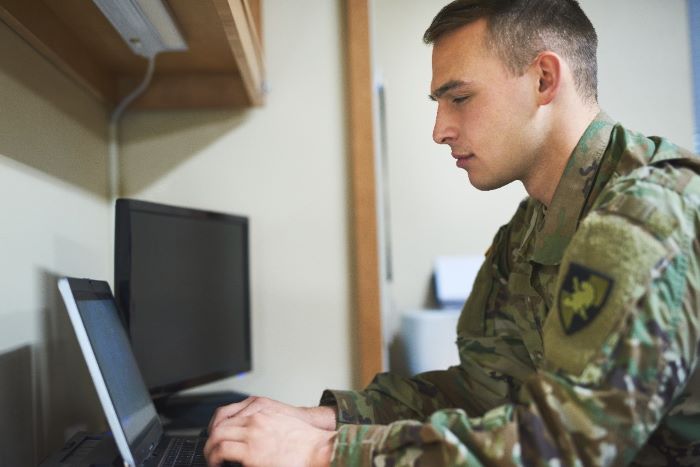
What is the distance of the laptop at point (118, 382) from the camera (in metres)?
0.82

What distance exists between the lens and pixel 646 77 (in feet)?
7.89

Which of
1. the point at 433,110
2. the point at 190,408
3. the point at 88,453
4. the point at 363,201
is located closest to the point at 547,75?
the point at 363,201

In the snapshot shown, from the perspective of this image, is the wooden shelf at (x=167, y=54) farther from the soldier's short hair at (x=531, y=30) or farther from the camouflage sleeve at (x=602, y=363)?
the camouflage sleeve at (x=602, y=363)

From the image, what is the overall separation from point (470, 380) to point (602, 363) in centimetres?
57

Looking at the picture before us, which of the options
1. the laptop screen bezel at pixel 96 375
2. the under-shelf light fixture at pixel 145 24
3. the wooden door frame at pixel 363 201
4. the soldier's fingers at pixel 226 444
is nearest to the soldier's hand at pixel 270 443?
the soldier's fingers at pixel 226 444

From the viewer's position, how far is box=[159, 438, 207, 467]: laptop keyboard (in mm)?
957

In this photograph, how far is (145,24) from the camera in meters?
1.32

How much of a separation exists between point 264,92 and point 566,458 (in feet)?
4.68

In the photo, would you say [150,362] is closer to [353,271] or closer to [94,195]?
[94,195]

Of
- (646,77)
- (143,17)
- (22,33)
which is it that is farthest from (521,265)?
(646,77)

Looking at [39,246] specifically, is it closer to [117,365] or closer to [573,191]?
[117,365]

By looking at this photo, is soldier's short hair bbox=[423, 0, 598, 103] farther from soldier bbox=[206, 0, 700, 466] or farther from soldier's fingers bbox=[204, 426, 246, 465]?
soldier's fingers bbox=[204, 426, 246, 465]

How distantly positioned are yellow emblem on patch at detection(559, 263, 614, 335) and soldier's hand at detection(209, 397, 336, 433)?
18.5 inches

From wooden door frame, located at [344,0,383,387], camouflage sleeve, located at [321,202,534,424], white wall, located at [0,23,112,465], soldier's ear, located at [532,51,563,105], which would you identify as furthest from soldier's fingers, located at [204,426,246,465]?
wooden door frame, located at [344,0,383,387]
